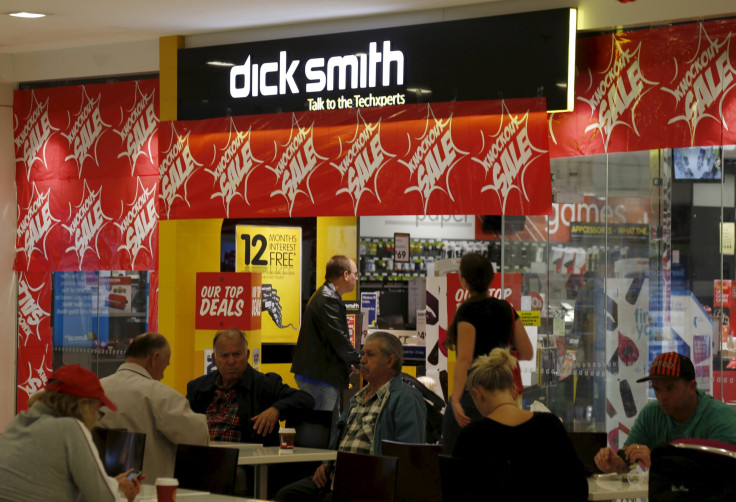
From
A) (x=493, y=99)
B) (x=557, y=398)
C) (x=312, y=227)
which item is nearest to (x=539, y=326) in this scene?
(x=557, y=398)

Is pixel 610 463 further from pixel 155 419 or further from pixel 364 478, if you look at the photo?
pixel 155 419

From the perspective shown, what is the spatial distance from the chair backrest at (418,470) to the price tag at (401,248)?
6680mm

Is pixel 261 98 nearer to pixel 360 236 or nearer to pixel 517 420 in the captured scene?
pixel 360 236

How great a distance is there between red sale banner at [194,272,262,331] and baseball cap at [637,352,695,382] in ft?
15.7

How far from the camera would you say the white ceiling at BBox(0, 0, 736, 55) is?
7228 millimetres

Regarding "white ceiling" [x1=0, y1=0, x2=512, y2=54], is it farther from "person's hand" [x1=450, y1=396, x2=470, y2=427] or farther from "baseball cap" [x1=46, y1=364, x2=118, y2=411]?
"baseball cap" [x1=46, y1=364, x2=118, y2=411]

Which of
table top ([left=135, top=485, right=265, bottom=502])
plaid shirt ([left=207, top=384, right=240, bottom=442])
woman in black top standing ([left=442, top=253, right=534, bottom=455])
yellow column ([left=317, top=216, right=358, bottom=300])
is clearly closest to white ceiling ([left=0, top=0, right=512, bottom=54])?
yellow column ([left=317, top=216, right=358, bottom=300])

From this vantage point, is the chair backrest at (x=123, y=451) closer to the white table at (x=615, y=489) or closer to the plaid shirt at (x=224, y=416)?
the plaid shirt at (x=224, y=416)

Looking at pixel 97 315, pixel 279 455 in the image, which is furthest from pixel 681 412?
pixel 97 315

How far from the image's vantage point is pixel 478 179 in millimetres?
7809

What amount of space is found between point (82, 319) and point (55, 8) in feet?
11.1

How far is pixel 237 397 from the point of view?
20.1 ft

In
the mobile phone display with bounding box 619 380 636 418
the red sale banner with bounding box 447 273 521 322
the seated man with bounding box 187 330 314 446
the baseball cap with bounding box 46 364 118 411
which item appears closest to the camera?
the baseball cap with bounding box 46 364 118 411

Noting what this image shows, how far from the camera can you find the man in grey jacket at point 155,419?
5.14 m
